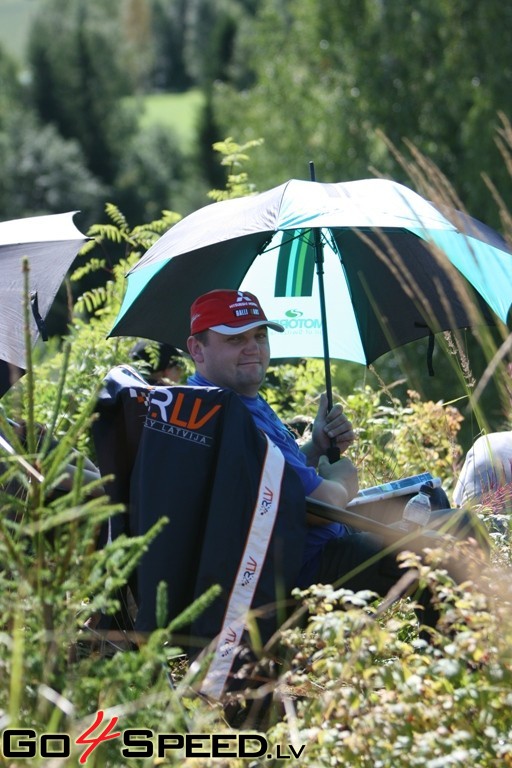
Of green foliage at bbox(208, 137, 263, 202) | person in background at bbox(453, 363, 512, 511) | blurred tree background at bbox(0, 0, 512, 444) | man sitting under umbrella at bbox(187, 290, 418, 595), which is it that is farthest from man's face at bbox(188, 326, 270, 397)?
green foliage at bbox(208, 137, 263, 202)

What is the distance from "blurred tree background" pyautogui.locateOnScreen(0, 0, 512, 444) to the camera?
696 inches

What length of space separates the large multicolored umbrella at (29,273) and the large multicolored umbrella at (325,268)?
29cm

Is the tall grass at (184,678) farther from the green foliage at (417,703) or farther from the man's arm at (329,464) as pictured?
the man's arm at (329,464)

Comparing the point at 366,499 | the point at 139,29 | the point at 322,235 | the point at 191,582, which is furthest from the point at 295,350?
the point at 139,29

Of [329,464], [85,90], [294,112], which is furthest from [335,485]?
[85,90]

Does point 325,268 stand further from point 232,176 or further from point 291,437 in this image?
point 232,176

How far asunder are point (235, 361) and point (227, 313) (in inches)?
7.0

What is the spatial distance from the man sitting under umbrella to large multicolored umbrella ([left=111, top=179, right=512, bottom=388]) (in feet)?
0.89

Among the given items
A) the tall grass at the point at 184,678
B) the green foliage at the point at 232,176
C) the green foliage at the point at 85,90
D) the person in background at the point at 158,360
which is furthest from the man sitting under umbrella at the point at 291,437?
the green foliage at the point at 85,90

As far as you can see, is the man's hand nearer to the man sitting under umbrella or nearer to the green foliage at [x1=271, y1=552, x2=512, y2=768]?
the man sitting under umbrella

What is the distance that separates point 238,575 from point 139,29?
75770mm

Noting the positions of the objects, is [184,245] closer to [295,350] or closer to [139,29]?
[295,350]

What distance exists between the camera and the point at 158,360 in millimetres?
5883

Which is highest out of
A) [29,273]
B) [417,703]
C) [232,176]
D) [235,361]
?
[232,176]
